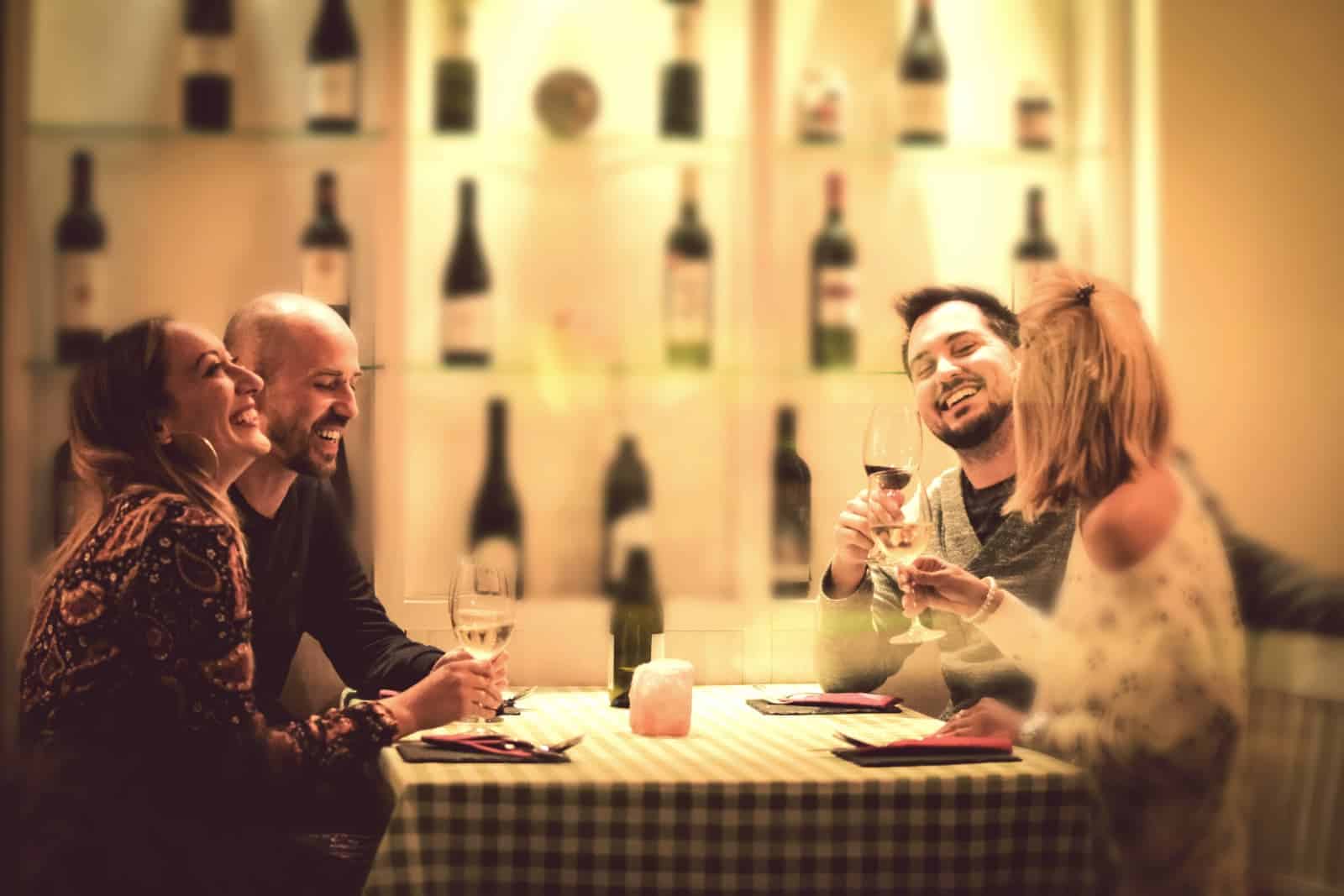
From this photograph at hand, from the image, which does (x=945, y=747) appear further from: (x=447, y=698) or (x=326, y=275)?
(x=326, y=275)

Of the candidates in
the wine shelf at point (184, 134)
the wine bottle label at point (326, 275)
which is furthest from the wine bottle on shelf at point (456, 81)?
the wine bottle label at point (326, 275)

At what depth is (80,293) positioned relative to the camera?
2.29 m

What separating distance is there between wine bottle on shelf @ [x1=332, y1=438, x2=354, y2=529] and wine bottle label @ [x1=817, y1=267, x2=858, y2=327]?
84 cm

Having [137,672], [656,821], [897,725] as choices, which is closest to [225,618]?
[137,672]

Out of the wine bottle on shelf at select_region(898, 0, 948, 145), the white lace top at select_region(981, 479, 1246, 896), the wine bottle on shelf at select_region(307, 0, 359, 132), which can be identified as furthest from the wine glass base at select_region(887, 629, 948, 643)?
the wine bottle on shelf at select_region(307, 0, 359, 132)

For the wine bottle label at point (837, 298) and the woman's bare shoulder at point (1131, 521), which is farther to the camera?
the wine bottle label at point (837, 298)

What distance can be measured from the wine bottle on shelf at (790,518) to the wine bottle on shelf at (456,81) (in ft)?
2.38

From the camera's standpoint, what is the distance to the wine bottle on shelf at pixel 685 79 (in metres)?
2.51

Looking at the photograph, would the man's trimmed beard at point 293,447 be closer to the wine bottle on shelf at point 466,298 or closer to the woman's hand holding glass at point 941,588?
the wine bottle on shelf at point 466,298

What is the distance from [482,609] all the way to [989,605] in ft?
2.08

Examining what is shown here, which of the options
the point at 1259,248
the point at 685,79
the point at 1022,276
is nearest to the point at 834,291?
the point at 1022,276

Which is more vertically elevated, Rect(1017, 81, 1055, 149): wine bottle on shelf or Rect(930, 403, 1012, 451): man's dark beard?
Rect(1017, 81, 1055, 149): wine bottle on shelf

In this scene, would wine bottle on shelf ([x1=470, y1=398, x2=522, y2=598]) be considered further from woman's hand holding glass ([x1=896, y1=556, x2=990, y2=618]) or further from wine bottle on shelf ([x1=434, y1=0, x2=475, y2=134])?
woman's hand holding glass ([x1=896, y1=556, x2=990, y2=618])

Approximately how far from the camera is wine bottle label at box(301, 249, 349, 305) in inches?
94.3
